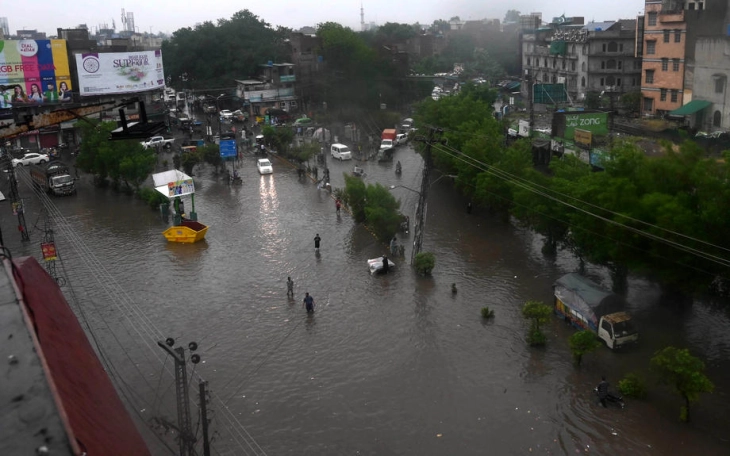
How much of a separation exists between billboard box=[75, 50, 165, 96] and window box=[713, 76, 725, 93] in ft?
104

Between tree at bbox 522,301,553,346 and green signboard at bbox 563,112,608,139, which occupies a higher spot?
green signboard at bbox 563,112,608,139

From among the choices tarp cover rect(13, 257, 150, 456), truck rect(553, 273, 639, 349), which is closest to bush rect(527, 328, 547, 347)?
truck rect(553, 273, 639, 349)

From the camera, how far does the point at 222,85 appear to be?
181ft

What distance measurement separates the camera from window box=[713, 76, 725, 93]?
2878cm

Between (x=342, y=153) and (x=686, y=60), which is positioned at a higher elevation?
(x=686, y=60)

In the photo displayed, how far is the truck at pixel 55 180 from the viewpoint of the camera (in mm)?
28609

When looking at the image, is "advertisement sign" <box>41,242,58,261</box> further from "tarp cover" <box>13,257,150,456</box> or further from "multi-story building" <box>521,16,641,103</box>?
"multi-story building" <box>521,16,641,103</box>

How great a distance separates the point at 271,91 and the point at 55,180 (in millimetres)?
24864

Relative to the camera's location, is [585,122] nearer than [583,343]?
No

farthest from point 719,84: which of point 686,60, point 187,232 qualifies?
point 187,232

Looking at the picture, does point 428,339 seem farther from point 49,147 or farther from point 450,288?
point 49,147

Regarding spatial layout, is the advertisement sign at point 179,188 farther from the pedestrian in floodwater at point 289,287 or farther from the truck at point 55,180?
the pedestrian in floodwater at point 289,287

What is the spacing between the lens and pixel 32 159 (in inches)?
1377

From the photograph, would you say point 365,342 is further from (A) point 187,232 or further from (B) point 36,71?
(B) point 36,71
